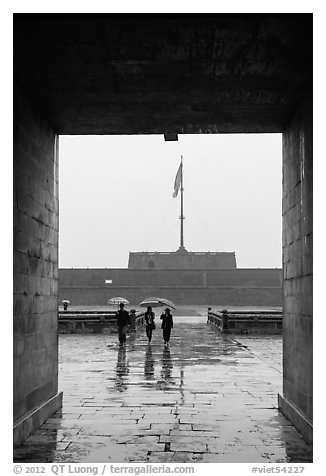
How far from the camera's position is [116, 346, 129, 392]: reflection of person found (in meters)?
11.7

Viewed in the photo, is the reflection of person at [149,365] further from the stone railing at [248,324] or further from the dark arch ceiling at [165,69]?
the stone railing at [248,324]

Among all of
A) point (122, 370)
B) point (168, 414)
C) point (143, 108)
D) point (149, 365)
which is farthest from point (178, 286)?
point (143, 108)

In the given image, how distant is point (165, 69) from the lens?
683cm

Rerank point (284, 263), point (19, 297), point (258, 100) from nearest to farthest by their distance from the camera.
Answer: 1. point (19, 297)
2. point (258, 100)
3. point (284, 263)

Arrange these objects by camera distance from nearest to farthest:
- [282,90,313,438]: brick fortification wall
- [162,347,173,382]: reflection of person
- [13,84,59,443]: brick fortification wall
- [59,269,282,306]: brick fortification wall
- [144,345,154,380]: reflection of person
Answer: [13,84,59,443]: brick fortification wall → [282,90,313,438]: brick fortification wall → [162,347,173,382]: reflection of person → [144,345,154,380]: reflection of person → [59,269,282,306]: brick fortification wall

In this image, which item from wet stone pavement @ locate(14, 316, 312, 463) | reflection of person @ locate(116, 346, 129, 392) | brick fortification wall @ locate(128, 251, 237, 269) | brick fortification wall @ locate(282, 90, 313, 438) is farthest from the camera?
brick fortification wall @ locate(128, 251, 237, 269)

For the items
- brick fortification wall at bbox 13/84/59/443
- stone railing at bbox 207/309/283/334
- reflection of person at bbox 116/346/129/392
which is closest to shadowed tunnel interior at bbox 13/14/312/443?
brick fortification wall at bbox 13/84/59/443

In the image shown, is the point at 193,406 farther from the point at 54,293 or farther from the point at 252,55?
the point at 252,55

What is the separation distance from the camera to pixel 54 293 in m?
9.41

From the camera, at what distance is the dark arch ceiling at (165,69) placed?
5.69 m

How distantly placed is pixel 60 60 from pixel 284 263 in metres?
4.59

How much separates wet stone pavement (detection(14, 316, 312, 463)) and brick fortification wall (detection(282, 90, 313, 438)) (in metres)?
0.62

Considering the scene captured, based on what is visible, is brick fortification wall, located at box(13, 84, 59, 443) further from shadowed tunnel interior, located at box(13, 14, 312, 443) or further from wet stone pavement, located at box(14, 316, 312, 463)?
wet stone pavement, located at box(14, 316, 312, 463)
